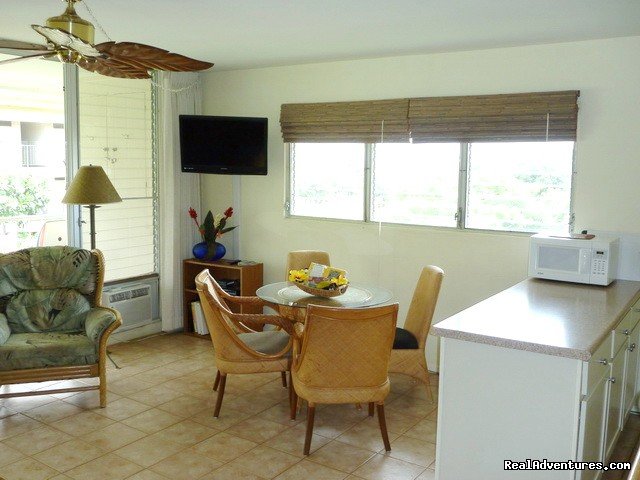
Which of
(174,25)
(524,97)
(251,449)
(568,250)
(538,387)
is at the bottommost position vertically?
(251,449)

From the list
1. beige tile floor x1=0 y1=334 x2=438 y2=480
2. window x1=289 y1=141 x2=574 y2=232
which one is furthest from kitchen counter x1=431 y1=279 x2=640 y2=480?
window x1=289 y1=141 x2=574 y2=232

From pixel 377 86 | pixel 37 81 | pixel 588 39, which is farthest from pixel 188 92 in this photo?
pixel 588 39

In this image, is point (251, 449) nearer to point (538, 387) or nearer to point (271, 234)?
point (538, 387)

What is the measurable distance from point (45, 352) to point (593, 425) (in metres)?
3.11

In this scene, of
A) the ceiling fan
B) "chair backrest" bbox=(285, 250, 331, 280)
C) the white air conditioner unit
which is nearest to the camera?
the ceiling fan

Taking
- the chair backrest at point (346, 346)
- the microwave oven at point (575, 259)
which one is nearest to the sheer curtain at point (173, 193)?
the chair backrest at point (346, 346)

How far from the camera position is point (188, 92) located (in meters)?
5.87

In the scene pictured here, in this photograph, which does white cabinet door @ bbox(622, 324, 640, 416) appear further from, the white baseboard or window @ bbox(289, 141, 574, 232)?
the white baseboard

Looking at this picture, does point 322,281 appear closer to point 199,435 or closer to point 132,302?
point 199,435

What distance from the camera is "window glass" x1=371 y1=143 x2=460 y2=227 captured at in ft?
16.0

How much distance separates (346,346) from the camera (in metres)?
3.35

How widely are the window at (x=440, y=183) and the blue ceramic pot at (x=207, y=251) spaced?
76 cm

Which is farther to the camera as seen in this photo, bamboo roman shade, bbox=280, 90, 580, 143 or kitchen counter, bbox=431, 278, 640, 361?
bamboo roman shade, bbox=280, 90, 580, 143

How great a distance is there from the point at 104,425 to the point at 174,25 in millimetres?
2471
